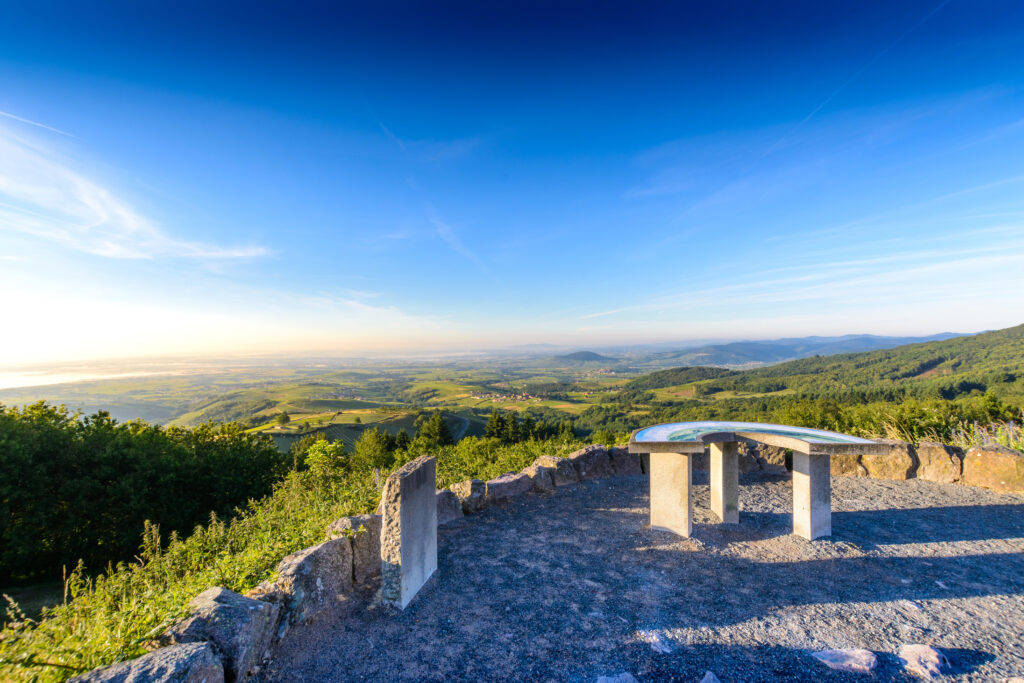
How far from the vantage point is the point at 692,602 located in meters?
4.52

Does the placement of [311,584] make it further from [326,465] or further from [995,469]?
[995,469]

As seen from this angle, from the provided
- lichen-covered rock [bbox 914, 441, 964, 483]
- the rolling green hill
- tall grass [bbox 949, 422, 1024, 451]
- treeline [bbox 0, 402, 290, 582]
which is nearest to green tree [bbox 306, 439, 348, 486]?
treeline [bbox 0, 402, 290, 582]

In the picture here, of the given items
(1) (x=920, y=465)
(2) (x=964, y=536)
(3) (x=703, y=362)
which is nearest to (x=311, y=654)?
(2) (x=964, y=536)

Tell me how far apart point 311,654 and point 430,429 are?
106ft

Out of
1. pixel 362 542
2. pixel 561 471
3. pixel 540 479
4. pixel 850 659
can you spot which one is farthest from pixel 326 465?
A: pixel 850 659

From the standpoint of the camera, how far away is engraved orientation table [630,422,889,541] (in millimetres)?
5703

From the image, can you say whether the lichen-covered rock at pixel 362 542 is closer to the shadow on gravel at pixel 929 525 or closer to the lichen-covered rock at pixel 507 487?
the lichen-covered rock at pixel 507 487

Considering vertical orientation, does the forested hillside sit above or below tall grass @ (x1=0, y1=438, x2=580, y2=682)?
below

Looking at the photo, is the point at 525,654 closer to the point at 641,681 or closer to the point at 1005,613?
the point at 641,681

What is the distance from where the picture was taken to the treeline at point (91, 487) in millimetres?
9039

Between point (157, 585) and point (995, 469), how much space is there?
13.6 m

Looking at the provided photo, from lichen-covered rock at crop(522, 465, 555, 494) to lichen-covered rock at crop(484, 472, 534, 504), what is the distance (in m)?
0.08

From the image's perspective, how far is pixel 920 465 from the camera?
859 cm

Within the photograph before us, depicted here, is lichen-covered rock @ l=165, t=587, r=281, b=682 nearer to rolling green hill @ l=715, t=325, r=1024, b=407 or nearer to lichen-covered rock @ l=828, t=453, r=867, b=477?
lichen-covered rock @ l=828, t=453, r=867, b=477
